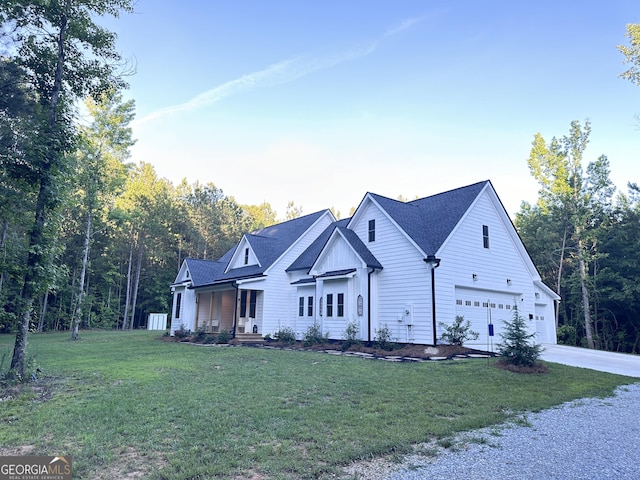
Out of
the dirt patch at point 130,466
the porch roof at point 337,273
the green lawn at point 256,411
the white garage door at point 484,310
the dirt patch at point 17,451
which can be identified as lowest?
the dirt patch at point 17,451

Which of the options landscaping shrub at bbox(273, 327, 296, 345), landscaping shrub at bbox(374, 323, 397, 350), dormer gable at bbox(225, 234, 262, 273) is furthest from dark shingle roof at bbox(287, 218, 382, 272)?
landscaping shrub at bbox(273, 327, 296, 345)

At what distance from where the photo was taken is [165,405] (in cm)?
639

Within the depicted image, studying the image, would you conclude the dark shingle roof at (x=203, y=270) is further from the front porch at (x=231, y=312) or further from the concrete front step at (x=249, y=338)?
the concrete front step at (x=249, y=338)

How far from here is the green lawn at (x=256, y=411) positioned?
4.24m

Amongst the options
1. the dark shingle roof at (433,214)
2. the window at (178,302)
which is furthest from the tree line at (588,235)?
the window at (178,302)

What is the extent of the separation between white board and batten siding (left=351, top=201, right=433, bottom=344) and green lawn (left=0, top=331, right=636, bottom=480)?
3.66 meters

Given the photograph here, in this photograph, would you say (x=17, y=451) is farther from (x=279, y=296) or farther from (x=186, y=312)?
(x=186, y=312)

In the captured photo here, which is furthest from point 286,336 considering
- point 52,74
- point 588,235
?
point 588,235

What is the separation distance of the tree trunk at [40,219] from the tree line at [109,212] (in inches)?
1.1

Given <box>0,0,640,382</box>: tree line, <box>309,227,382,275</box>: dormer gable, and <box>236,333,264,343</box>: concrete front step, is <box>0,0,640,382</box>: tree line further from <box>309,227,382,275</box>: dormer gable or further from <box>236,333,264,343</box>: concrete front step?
<box>309,227,382,275</box>: dormer gable

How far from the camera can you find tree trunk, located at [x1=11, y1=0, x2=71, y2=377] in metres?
8.95

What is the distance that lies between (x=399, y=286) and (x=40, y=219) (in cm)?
1189

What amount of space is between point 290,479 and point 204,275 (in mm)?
22962

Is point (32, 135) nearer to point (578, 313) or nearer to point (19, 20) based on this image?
point (19, 20)
